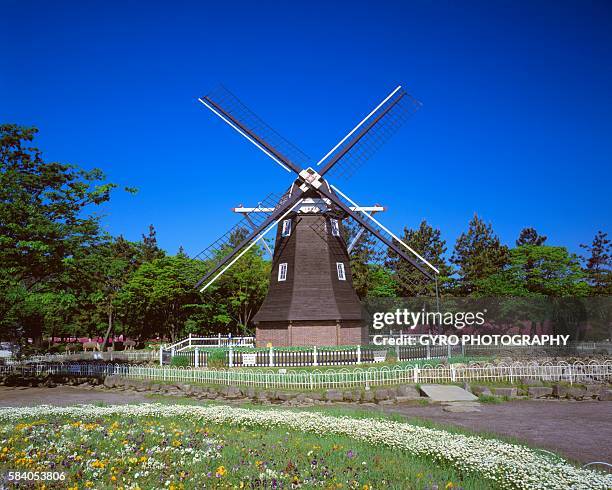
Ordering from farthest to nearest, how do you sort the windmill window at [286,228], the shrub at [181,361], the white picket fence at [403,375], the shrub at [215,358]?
the windmill window at [286,228] → the shrub at [181,361] → the shrub at [215,358] → the white picket fence at [403,375]

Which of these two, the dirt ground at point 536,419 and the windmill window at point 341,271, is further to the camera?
the windmill window at point 341,271

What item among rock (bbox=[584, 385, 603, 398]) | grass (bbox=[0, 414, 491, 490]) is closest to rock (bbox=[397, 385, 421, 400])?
rock (bbox=[584, 385, 603, 398])

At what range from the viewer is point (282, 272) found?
31.3 m

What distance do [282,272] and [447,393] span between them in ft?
52.3

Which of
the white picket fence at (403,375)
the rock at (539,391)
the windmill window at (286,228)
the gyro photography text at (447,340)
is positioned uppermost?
the windmill window at (286,228)

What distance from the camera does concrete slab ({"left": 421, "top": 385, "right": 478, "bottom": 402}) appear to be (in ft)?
53.8

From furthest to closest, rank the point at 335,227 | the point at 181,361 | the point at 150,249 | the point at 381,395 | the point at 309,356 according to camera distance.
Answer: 1. the point at 150,249
2. the point at 335,227
3. the point at 181,361
4. the point at 309,356
5. the point at 381,395

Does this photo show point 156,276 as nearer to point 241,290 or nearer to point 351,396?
point 241,290

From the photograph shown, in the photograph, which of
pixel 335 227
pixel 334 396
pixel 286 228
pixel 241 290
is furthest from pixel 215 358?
pixel 241 290

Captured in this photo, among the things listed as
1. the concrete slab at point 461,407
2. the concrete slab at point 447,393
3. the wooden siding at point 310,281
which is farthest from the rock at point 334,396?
the wooden siding at point 310,281

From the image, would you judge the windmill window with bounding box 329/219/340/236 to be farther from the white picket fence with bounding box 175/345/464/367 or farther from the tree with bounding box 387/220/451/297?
the tree with bounding box 387/220/451/297

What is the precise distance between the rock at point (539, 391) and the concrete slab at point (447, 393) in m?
2.20

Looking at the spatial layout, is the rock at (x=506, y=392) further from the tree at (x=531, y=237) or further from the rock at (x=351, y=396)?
the tree at (x=531, y=237)

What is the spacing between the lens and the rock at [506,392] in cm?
1728
